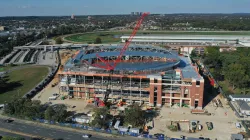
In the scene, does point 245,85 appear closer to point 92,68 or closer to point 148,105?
point 148,105

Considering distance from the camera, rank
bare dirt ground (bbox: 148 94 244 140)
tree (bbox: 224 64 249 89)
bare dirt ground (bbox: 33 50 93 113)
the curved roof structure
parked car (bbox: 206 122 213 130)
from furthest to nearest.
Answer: the curved roof structure, tree (bbox: 224 64 249 89), bare dirt ground (bbox: 33 50 93 113), parked car (bbox: 206 122 213 130), bare dirt ground (bbox: 148 94 244 140)

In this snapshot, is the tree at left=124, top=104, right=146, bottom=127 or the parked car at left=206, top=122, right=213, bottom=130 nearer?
the tree at left=124, top=104, right=146, bottom=127

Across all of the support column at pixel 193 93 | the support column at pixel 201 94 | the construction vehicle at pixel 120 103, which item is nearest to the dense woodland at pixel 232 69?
the support column at pixel 201 94

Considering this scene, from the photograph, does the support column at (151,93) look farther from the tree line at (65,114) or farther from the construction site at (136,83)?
the tree line at (65,114)

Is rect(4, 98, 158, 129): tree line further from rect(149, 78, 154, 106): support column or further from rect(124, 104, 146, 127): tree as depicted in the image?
rect(149, 78, 154, 106): support column

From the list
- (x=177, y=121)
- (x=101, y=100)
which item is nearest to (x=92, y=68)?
(x=101, y=100)

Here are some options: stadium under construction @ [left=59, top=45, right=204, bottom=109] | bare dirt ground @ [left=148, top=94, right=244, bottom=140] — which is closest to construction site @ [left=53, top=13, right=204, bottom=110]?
stadium under construction @ [left=59, top=45, right=204, bottom=109]

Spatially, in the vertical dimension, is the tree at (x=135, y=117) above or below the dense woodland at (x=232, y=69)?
below
